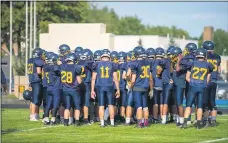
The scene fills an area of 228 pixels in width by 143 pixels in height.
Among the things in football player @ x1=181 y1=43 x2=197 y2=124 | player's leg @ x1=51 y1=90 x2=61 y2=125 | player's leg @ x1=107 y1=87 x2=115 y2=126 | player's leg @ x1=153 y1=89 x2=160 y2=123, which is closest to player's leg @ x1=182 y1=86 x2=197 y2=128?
football player @ x1=181 y1=43 x2=197 y2=124

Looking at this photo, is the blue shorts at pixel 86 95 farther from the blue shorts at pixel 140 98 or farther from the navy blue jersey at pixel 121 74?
the blue shorts at pixel 140 98

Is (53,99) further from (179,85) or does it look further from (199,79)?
(199,79)

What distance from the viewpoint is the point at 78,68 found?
18734 mm

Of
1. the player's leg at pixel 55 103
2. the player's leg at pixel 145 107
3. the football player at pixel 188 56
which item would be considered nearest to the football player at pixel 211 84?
the football player at pixel 188 56

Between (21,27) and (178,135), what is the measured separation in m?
45.7

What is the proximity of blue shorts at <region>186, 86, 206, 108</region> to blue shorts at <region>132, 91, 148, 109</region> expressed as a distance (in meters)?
1.19

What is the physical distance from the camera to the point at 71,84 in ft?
61.8

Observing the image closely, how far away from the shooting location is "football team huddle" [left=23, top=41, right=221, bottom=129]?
1842 centimetres

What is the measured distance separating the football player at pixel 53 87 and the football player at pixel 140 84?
2247 millimetres

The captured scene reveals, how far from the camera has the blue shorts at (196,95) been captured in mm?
18062

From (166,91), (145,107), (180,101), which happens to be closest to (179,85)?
(180,101)

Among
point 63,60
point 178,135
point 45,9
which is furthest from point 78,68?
point 45,9

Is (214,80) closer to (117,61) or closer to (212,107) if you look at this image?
(212,107)

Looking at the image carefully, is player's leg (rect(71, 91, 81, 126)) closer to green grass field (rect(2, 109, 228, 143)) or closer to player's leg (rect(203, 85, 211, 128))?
green grass field (rect(2, 109, 228, 143))
